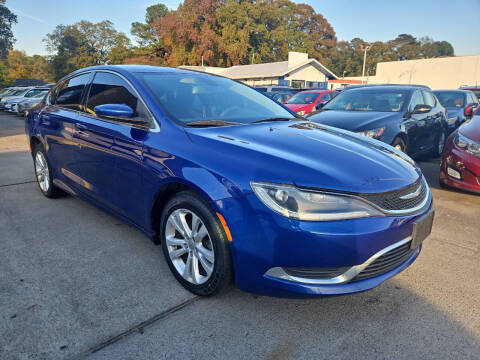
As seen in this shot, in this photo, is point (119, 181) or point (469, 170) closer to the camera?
point (119, 181)

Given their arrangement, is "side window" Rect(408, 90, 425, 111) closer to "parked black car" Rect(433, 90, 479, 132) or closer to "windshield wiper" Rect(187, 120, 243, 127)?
"parked black car" Rect(433, 90, 479, 132)

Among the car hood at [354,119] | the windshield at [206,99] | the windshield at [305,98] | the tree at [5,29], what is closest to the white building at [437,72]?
the windshield at [305,98]

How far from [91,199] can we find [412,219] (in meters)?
2.77

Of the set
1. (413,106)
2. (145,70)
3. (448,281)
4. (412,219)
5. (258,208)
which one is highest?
(145,70)

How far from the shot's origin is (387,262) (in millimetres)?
2146

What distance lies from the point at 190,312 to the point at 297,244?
0.89 meters

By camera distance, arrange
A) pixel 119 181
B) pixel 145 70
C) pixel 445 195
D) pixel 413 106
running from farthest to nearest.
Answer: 1. pixel 413 106
2. pixel 445 195
3. pixel 145 70
4. pixel 119 181

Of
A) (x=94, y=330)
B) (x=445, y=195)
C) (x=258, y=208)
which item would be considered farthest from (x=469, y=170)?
(x=94, y=330)

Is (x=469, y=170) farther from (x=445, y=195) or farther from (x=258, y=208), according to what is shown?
(x=258, y=208)

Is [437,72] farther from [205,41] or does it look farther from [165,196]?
[165,196]

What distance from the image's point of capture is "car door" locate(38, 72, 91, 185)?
12.1ft

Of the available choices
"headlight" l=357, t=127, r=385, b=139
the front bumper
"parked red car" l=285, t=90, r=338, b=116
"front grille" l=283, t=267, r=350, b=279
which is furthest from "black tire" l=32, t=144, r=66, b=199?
"parked red car" l=285, t=90, r=338, b=116

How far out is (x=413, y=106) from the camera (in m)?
6.31

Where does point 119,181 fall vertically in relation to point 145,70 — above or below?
below
